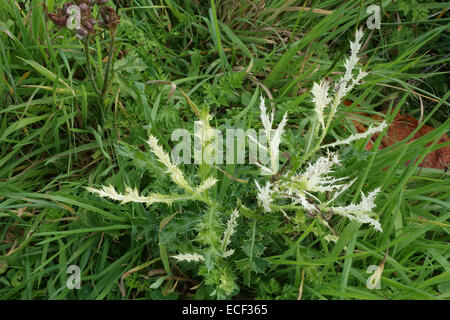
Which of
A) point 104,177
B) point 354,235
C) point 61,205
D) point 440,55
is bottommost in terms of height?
point 354,235

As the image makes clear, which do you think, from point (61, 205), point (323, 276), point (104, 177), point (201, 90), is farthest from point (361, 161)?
point (61, 205)

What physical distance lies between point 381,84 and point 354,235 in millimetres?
876

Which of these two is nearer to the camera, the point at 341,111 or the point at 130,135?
the point at 130,135

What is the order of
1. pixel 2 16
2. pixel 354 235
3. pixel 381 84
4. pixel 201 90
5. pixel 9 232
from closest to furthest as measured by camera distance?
pixel 354 235
pixel 9 232
pixel 2 16
pixel 201 90
pixel 381 84

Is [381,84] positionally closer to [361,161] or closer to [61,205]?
[361,161]

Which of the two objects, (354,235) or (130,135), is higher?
(130,135)

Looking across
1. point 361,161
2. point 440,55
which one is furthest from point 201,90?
point 440,55

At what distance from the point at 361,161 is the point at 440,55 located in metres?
0.90

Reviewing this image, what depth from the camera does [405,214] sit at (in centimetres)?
157

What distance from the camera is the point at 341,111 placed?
1779 millimetres

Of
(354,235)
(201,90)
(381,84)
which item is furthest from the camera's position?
(381,84)

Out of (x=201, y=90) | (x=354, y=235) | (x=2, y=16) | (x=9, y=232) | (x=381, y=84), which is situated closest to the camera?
(x=354, y=235)

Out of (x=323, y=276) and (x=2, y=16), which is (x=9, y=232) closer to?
(x=2, y=16)

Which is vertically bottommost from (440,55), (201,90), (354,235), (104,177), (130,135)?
(354,235)
